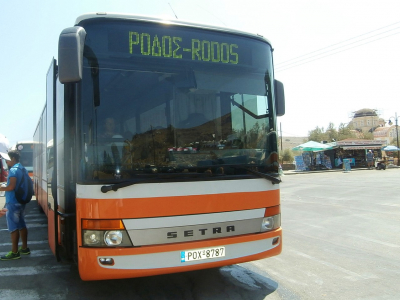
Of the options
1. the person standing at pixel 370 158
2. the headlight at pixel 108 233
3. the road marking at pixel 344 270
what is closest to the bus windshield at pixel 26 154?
the road marking at pixel 344 270

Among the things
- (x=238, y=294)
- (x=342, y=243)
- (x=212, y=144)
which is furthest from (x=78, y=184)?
(x=342, y=243)

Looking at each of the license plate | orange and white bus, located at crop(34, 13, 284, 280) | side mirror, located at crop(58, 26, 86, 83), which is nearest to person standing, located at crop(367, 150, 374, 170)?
orange and white bus, located at crop(34, 13, 284, 280)

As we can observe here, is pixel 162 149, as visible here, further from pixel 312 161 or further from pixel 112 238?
pixel 312 161

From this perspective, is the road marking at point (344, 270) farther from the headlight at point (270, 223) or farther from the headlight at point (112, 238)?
the headlight at point (112, 238)

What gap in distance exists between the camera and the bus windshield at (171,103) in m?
3.96

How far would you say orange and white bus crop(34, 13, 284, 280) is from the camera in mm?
3857

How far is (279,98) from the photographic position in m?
5.12

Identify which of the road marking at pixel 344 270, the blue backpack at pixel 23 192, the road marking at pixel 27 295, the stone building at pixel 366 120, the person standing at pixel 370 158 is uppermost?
the stone building at pixel 366 120

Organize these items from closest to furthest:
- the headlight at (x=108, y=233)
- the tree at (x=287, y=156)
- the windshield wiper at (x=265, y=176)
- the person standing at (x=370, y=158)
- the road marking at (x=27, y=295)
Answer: the headlight at (x=108, y=233) → the windshield wiper at (x=265, y=176) → the road marking at (x=27, y=295) → the person standing at (x=370, y=158) → the tree at (x=287, y=156)

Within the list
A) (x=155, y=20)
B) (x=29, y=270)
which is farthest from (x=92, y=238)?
(x=29, y=270)

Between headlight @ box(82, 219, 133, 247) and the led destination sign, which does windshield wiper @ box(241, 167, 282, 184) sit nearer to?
the led destination sign

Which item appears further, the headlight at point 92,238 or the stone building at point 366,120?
the stone building at point 366,120

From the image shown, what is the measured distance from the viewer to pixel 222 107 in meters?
4.53

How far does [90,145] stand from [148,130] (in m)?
0.62
